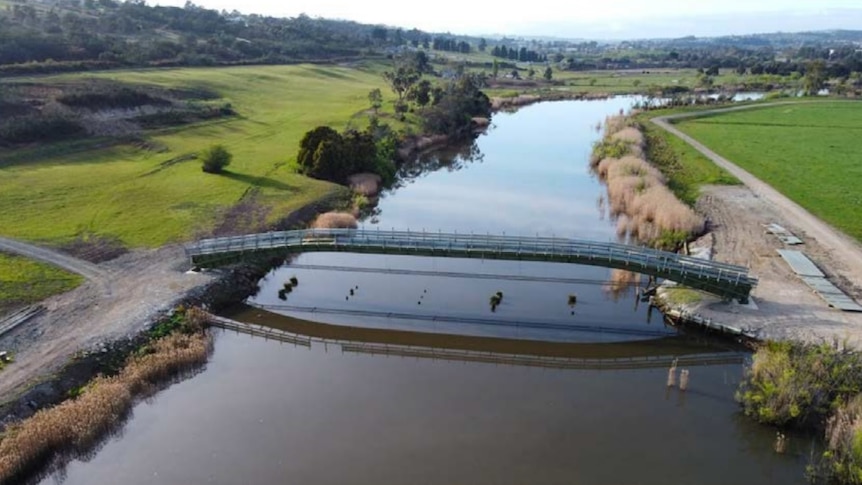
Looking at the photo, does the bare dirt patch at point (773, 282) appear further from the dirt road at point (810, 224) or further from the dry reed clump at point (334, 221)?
the dry reed clump at point (334, 221)

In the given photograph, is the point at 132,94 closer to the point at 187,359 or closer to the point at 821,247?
the point at 187,359

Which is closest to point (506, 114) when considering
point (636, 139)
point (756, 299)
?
point (636, 139)

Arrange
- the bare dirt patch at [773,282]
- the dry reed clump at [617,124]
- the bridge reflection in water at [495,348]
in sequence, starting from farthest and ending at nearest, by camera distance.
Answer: the dry reed clump at [617,124] → the bare dirt patch at [773,282] → the bridge reflection in water at [495,348]

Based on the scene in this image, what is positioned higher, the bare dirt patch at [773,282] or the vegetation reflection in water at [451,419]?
the bare dirt patch at [773,282]

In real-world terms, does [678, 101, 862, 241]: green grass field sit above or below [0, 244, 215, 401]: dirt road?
above

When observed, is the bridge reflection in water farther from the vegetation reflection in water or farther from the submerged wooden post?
the submerged wooden post

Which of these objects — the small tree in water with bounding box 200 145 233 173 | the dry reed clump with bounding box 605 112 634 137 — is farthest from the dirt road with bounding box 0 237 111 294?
the dry reed clump with bounding box 605 112 634 137

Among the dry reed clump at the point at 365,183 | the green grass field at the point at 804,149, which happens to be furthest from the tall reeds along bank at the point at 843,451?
the dry reed clump at the point at 365,183
